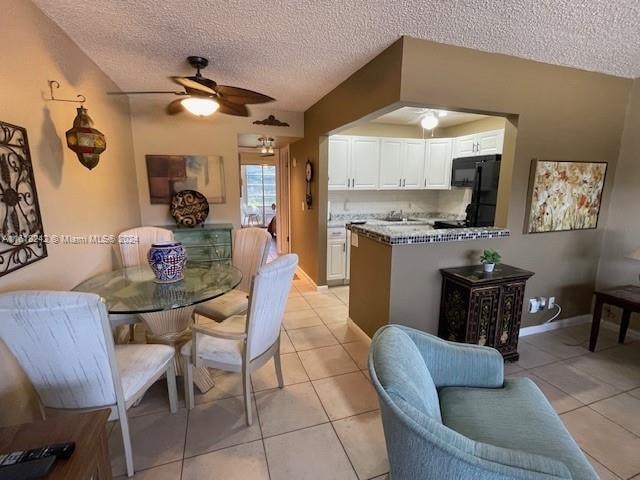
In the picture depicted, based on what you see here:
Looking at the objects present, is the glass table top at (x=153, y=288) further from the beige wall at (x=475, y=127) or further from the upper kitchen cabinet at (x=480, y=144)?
the beige wall at (x=475, y=127)

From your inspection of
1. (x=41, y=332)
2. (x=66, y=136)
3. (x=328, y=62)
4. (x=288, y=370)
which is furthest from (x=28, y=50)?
(x=288, y=370)

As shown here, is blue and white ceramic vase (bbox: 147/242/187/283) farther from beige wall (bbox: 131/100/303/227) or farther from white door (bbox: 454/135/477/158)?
white door (bbox: 454/135/477/158)

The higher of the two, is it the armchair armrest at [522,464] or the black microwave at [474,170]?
the black microwave at [474,170]

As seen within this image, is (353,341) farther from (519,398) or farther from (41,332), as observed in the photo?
(41,332)

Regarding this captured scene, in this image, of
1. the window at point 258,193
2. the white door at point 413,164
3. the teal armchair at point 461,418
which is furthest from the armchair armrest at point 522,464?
the window at point 258,193

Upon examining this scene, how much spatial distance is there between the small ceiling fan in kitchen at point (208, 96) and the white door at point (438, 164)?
3122 millimetres

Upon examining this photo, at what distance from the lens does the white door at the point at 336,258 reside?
4.06 meters

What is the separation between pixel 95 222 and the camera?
7.91ft

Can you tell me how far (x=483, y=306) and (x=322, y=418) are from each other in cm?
137

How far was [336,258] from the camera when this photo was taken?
162 inches

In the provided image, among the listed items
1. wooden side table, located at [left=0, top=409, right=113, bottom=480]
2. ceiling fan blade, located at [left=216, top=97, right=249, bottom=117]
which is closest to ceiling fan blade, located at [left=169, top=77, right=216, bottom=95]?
ceiling fan blade, located at [left=216, top=97, right=249, bottom=117]

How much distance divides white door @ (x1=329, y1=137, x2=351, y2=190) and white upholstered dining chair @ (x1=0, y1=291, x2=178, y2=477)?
10.7ft

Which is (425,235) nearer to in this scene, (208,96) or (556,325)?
(208,96)

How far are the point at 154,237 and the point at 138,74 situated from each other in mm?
1489
